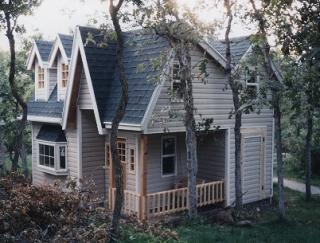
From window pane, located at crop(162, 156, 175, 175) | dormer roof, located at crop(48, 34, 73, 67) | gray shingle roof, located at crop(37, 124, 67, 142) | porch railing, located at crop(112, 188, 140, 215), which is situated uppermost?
dormer roof, located at crop(48, 34, 73, 67)

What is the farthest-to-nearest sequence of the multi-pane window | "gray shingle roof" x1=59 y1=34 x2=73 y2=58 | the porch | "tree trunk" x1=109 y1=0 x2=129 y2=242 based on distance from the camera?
the multi-pane window < "gray shingle roof" x1=59 y1=34 x2=73 y2=58 < the porch < "tree trunk" x1=109 y1=0 x2=129 y2=242

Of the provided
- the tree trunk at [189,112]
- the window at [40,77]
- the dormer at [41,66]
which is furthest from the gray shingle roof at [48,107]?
the tree trunk at [189,112]

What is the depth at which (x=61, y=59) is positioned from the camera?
20516mm

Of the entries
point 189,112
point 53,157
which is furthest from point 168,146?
point 53,157

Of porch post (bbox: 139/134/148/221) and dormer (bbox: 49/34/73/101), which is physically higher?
dormer (bbox: 49/34/73/101)

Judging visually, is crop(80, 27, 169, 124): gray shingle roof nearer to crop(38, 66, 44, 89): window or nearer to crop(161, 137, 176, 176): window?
crop(161, 137, 176, 176): window

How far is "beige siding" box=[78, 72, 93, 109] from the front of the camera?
17786 millimetres

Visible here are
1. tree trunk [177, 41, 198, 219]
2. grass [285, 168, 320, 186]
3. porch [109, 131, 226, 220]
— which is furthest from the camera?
grass [285, 168, 320, 186]

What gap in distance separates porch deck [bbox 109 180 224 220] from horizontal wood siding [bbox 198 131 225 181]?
57cm

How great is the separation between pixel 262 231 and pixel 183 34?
709 centimetres

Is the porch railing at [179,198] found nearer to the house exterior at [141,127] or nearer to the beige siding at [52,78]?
the house exterior at [141,127]

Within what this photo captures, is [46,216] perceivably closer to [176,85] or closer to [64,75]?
[176,85]

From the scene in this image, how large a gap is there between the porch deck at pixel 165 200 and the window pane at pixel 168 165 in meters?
1.01

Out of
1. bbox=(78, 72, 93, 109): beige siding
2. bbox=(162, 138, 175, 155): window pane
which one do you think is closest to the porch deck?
bbox=(162, 138, 175, 155): window pane
